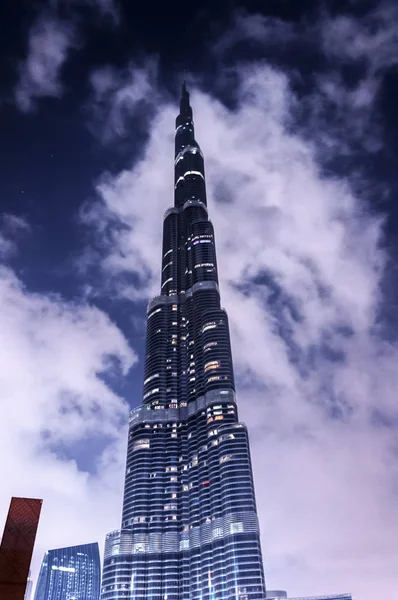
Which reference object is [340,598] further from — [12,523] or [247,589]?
[12,523]

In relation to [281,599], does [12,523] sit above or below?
below

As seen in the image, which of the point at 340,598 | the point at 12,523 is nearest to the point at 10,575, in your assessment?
the point at 12,523

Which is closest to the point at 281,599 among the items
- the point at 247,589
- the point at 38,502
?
the point at 247,589

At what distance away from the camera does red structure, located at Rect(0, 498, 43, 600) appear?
43062 millimetres

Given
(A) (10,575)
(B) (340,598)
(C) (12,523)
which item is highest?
(B) (340,598)

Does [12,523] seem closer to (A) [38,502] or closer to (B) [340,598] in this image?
(A) [38,502]

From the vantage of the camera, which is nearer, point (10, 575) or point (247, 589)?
point (10, 575)

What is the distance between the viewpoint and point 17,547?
44625 mm

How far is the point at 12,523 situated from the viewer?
45344 mm

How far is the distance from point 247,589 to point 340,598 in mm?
37303

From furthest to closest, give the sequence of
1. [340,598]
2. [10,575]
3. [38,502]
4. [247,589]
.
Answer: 1. [247,589]
2. [340,598]
3. [38,502]
4. [10,575]

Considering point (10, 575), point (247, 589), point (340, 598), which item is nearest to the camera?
point (10, 575)

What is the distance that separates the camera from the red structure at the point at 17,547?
43.1 meters

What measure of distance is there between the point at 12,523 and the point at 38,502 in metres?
2.97
